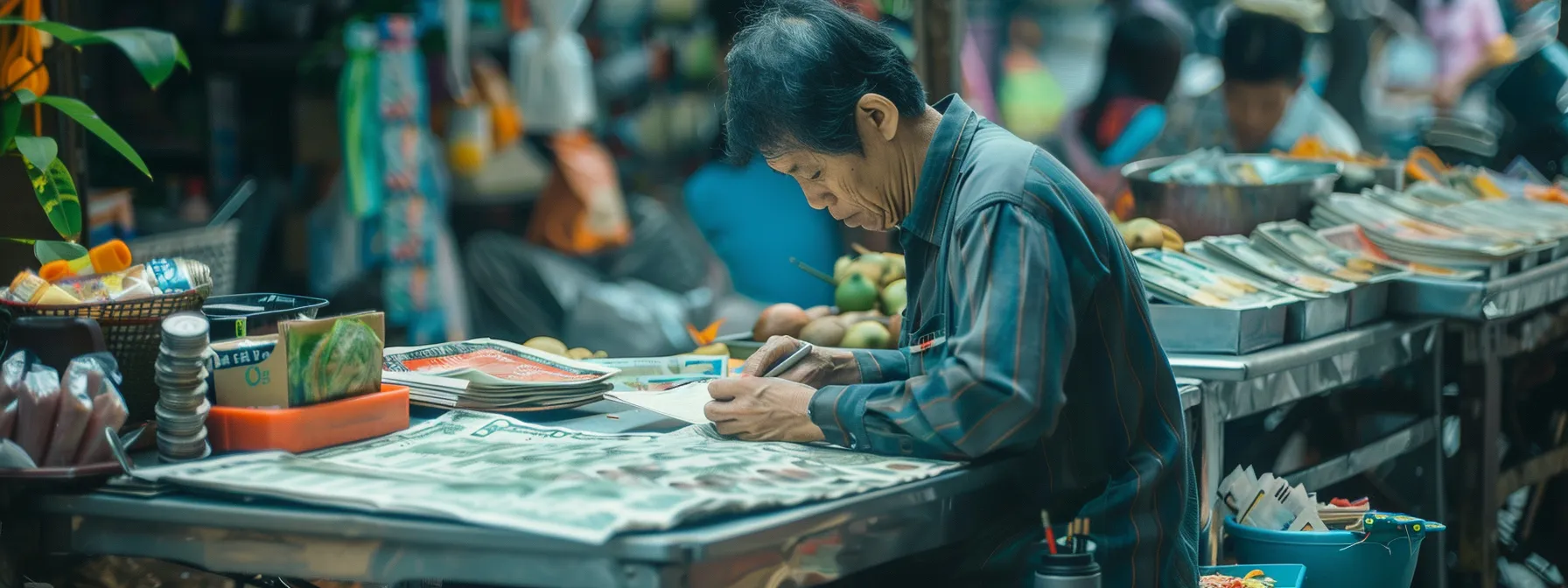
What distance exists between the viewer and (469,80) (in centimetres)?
539

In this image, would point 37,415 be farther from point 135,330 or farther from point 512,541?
point 512,541

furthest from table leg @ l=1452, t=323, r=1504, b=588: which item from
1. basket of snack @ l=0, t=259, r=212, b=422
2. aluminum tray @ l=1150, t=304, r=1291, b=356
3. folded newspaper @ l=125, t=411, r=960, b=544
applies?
basket of snack @ l=0, t=259, r=212, b=422

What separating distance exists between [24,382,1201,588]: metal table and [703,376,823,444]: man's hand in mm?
235

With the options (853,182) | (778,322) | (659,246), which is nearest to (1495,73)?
(659,246)

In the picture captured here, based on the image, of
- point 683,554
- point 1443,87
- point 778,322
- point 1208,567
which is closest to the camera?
A: point 683,554

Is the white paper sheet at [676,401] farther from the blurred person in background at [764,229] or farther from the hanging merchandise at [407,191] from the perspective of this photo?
the hanging merchandise at [407,191]

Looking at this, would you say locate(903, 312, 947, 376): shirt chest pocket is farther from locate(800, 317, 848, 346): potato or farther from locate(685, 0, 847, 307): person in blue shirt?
locate(685, 0, 847, 307): person in blue shirt

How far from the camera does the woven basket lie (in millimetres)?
1819

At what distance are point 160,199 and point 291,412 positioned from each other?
13.9ft

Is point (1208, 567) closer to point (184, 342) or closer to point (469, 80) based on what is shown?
point (184, 342)

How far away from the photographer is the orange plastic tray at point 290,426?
1793 mm

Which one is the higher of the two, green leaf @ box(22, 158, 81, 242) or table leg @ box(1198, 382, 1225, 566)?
green leaf @ box(22, 158, 81, 242)

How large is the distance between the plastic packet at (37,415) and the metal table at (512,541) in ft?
0.21

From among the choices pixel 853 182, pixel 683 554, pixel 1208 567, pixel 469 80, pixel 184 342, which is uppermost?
pixel 469 80
